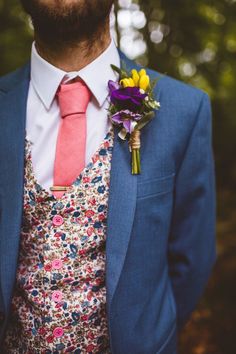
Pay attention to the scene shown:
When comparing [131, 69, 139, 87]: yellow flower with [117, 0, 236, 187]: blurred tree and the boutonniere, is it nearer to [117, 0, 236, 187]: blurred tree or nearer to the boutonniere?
the boutonniere

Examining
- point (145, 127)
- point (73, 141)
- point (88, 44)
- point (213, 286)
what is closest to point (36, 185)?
point (73, 141)

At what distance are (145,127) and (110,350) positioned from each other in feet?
2.80

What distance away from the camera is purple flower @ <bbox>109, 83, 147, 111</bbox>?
148 centimetres

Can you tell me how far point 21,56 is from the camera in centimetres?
393

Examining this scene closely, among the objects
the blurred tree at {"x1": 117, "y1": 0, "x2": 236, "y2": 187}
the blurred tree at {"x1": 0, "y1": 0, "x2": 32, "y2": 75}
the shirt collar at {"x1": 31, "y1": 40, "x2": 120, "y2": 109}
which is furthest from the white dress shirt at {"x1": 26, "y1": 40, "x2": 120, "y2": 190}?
the blurred tree at {"x1": 0, "y1": 0, "x2": 32, "y2": 75}

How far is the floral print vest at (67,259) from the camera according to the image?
147 centimetres

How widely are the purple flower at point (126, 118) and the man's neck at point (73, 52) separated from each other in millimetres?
265

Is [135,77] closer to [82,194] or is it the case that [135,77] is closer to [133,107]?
[133,107]

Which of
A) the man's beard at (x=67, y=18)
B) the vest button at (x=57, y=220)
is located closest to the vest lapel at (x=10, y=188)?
the vest button at (x=57, y=220)

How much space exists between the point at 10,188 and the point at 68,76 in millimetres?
471

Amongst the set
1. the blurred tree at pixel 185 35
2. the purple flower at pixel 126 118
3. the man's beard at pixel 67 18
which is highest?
the blurred tree at pixel 185 35

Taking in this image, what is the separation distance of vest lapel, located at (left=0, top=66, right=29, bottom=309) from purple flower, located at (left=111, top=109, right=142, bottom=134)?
34cm

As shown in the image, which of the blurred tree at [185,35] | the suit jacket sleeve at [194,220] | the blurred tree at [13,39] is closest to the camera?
the suit jacket sleeve at [194,220]

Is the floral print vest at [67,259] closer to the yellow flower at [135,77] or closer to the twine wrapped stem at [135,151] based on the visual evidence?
the twine wrapped stem at [135,151]
